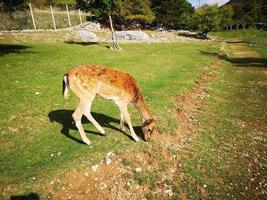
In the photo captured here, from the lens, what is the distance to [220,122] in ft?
48.3

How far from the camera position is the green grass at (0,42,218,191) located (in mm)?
9898

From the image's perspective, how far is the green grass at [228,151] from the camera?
9586 mm

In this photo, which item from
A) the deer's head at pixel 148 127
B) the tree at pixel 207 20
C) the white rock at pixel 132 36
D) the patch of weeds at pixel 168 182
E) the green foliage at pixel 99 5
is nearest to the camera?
the patch of weeds at pixel 168 182

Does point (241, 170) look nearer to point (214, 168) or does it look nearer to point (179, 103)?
point (214, 168)

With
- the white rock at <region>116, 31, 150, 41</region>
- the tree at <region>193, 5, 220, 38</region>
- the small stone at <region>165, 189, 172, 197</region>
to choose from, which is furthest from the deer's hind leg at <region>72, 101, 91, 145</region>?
the tree at <region>193, 5, 220, 38</region>

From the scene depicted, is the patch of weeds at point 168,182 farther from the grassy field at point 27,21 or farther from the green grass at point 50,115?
the grassy field at point 27,21

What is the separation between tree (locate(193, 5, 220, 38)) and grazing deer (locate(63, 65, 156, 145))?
61983 millimetres

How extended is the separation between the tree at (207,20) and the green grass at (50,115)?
154 ft

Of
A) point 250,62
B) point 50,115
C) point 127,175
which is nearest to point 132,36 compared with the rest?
point 250,62

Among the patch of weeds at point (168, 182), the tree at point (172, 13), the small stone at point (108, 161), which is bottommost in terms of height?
the patch of weeds at point (168, 182)

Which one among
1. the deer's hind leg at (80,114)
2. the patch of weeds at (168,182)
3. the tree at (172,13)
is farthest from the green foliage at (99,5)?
the tree at (172,13)

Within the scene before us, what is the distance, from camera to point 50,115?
13.4 metres

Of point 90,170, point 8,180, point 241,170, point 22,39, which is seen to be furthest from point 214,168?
point 22,39

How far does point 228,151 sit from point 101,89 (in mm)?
5930
